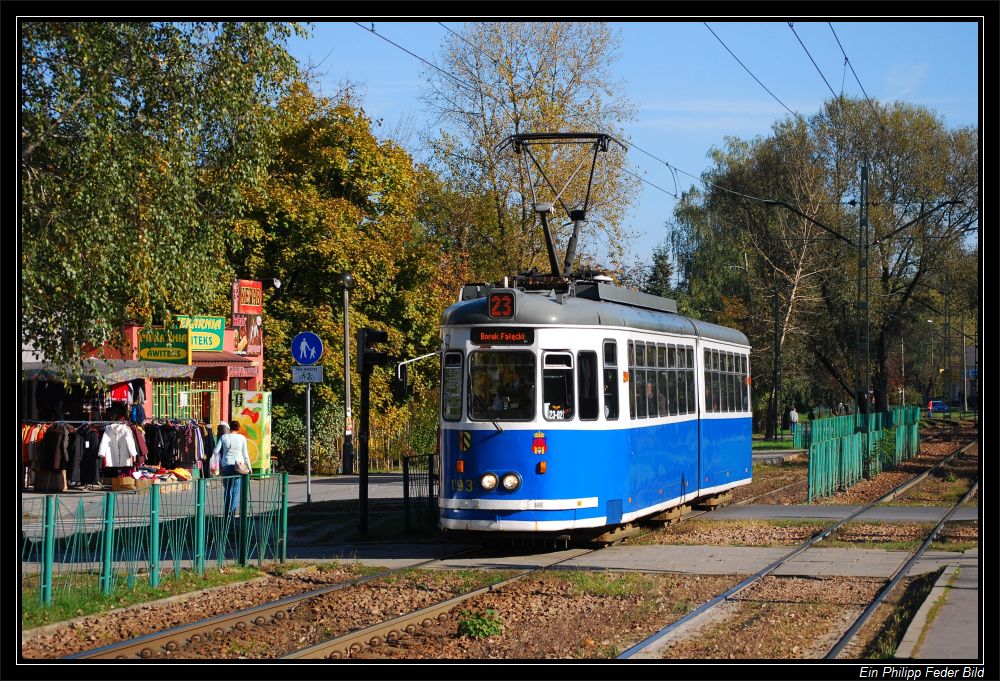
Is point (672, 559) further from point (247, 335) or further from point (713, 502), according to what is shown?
point (247, 335)

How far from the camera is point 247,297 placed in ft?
117

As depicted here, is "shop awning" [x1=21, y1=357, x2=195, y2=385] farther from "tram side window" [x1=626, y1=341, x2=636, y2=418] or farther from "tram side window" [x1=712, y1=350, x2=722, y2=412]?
"tram side window" [x1=626, y1=341, x2=636, y2=418]

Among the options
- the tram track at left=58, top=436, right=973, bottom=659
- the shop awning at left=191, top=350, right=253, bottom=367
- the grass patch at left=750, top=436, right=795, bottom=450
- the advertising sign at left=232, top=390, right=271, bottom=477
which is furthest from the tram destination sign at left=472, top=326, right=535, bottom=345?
the grass patch at left=750, top=436, right=795, bottom=450

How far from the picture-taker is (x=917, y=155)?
157 feet

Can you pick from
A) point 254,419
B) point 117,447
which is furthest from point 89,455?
point 254,419

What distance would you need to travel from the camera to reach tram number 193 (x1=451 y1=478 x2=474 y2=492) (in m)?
14.9

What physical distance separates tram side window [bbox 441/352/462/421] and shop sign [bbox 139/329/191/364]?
1515cm

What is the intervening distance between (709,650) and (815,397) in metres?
56.2

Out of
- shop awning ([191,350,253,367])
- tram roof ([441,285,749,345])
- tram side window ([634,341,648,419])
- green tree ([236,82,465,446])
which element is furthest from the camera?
green tree ([236,82,465,446])

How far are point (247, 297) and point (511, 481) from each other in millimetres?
22184

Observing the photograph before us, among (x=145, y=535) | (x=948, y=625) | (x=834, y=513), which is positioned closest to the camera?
(x=948, y=625)

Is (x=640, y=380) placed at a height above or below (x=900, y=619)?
above

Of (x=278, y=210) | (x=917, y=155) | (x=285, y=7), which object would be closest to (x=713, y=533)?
(x=285, y=7)

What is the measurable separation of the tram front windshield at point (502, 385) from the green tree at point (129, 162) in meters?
5.23
